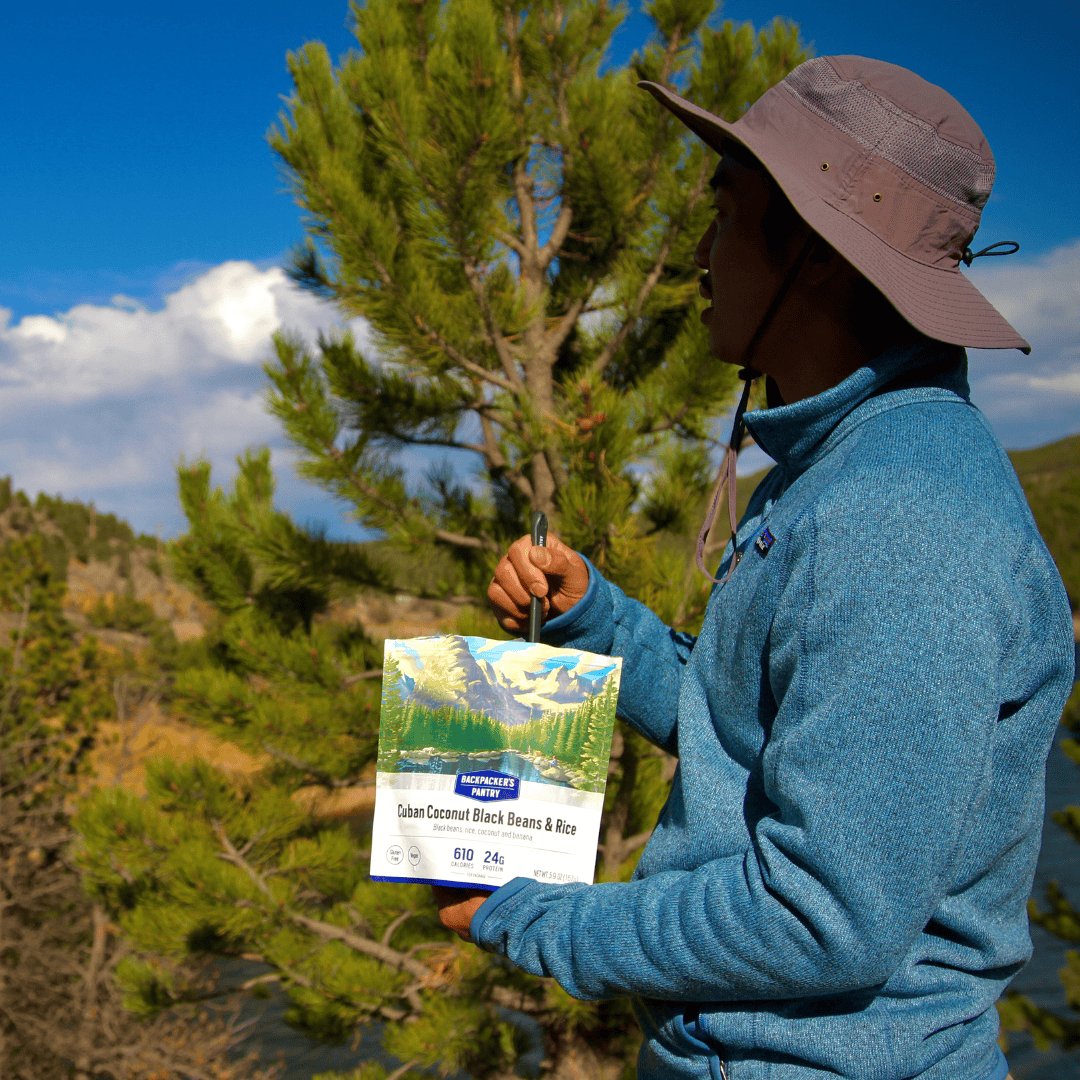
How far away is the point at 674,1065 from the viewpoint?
2.88 feet

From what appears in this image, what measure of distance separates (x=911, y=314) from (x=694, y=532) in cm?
282

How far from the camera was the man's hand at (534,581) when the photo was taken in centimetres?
116

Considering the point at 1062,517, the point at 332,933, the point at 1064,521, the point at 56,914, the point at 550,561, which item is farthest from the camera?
the point at 1062,517

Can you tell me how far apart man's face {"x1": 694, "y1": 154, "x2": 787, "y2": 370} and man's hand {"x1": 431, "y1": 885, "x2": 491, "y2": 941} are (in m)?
0.56

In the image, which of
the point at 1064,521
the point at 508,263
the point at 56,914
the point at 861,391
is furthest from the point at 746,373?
the point at 1064,521

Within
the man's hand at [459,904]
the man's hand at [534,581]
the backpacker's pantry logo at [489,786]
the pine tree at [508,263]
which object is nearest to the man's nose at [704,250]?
the man's hand at [534,581]

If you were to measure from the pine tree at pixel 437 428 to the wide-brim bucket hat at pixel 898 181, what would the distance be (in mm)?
1882

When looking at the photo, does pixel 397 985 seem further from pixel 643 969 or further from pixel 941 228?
pixel 941 228

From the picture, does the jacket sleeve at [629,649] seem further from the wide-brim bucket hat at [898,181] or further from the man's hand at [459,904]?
the wide-brim bucket hat at [898,181]

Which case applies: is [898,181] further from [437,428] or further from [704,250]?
[437,428]

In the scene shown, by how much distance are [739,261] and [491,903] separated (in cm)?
62

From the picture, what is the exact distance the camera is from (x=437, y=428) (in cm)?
374

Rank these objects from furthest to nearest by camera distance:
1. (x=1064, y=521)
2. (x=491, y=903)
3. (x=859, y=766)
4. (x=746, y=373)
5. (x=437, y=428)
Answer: (x=1064, y=521) < (x=437, y=428) < (x=746, y=373) < (x=491, y=903) < (x=859, y=766)

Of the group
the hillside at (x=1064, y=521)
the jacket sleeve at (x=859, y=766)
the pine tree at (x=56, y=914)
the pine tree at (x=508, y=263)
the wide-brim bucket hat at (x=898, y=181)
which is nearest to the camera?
the jacket sleeve at (x=859, y=766)
